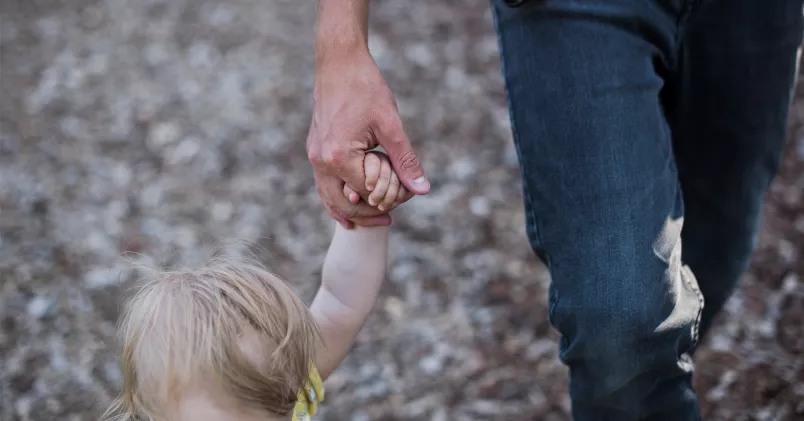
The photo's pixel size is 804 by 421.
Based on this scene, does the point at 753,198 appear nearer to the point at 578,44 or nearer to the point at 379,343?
the point at 578,44

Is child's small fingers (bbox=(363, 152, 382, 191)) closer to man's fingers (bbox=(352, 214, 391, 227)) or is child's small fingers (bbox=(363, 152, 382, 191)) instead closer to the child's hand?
the child's hand

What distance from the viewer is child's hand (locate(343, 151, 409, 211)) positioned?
1.67m

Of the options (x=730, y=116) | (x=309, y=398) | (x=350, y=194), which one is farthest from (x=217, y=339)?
(x=730, y=116)

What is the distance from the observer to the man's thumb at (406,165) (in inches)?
66.4

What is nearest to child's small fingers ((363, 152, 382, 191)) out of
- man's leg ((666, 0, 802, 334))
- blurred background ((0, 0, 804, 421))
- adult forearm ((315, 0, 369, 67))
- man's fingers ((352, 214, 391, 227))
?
man's fingers ((352, 214, 391, 227))

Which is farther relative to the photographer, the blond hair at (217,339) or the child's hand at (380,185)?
the child's hand at (380,185)

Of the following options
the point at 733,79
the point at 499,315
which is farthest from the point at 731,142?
the point at 499,315

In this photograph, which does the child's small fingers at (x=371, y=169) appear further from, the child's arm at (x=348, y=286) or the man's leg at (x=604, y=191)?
the man's leg at (x=604, y=191)

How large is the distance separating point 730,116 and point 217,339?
1374 mm

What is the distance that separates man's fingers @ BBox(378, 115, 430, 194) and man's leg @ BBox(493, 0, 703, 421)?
0.22 m

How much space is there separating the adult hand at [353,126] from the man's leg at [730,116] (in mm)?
786

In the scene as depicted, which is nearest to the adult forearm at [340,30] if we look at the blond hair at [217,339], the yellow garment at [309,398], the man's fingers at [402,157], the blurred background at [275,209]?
the man's fingers at [402,157]

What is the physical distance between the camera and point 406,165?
1.70 meters

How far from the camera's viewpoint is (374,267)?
5.93 feet
